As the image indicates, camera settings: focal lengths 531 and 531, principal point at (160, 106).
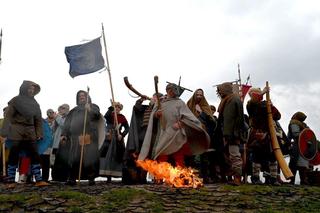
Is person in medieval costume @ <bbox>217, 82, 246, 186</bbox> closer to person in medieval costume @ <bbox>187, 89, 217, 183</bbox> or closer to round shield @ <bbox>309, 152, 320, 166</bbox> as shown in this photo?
person in medieval costume @ <bbox>187, 89, 217, 183</bbox>

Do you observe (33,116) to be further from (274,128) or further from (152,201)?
(274,128)

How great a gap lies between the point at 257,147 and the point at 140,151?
230 cm

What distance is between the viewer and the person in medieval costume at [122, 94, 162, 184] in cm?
1091

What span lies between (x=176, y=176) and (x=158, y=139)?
42.6 inches

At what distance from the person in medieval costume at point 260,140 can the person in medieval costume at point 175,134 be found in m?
1.04

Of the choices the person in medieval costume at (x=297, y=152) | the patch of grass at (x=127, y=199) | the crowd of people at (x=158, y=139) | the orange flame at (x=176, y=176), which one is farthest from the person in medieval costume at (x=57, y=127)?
the person in medieval costume at (x=297, y=152)

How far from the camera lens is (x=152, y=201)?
8234mm

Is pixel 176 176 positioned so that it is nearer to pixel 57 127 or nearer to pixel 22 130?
pixel 22 130

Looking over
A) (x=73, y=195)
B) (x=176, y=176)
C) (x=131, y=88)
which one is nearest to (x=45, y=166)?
(x=131, y=88)

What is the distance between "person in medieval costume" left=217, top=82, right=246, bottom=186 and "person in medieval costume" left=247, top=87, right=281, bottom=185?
0.63 metres

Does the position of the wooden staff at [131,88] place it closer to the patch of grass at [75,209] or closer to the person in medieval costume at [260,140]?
the person in medieval costume at [260,140]

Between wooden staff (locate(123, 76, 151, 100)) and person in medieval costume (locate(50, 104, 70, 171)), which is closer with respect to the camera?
wooden staff (locate(123, 76, 151, 100))

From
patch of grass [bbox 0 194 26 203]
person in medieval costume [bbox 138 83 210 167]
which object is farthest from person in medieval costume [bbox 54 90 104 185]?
patch of grass [bbox 0 194 26 203]

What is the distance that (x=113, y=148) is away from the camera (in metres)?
12.0
